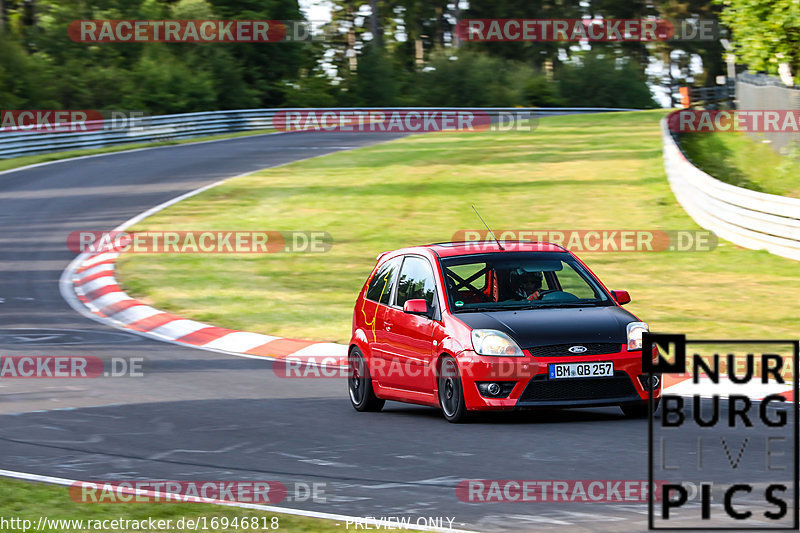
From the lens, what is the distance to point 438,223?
2450 centimetres

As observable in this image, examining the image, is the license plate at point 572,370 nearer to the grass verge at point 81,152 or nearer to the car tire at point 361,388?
the car tire at point 361,388

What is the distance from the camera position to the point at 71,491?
23.7 ft

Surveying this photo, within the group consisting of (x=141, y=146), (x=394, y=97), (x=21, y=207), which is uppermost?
(x=21, y=207)

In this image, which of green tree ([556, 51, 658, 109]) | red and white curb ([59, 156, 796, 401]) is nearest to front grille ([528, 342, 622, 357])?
red and white curb ([59, 156, 796, 401])

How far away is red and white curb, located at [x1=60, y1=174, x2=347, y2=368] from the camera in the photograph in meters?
14.4

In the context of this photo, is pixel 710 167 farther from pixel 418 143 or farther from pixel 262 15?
pixel 262 15

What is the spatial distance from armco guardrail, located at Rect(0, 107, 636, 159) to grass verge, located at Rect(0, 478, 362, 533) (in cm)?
3255

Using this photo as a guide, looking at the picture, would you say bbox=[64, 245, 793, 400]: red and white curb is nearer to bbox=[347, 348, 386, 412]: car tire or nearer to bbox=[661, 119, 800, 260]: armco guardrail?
bbox=[347, 348, 386, 412]: car tire

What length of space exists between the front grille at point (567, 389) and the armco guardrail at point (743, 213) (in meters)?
9.91

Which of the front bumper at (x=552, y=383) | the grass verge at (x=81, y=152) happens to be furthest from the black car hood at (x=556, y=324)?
the grass verge at (x=81, y=152)

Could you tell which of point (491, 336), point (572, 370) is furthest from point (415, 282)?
point (572, 370)

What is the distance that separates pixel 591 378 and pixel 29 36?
54644 mm

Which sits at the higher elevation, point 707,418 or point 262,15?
point 707,418

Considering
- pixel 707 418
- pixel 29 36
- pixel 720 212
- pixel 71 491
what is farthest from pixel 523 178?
pixel 29 36
